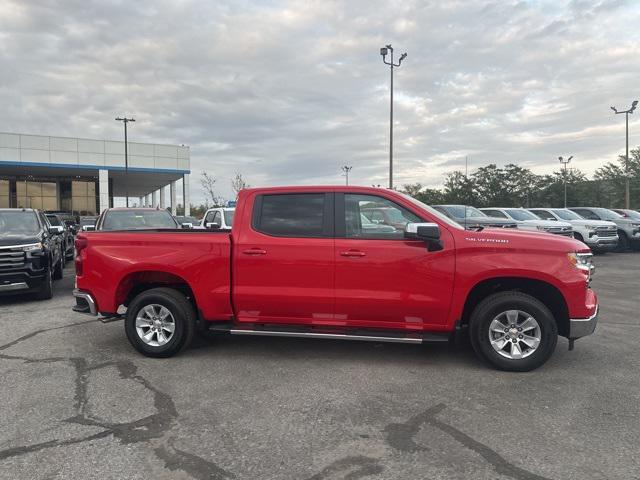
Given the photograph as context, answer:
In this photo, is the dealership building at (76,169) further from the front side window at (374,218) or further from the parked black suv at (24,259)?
the front side window at (374,218)

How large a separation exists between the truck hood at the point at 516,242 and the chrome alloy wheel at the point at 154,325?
3246 millimetres

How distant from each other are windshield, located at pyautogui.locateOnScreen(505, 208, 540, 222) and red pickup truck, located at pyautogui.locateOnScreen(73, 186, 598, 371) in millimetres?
15166

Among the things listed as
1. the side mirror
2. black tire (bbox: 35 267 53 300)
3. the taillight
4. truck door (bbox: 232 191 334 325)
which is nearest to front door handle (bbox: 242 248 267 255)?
truck door (bbox: 232 191 334 325)

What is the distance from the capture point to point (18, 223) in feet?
32.3

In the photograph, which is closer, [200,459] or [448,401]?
[200,459]

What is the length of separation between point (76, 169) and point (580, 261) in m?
38.6

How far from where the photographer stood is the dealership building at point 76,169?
3466 centimetres

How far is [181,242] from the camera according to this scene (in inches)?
209

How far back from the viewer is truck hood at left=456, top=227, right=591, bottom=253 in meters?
4.78

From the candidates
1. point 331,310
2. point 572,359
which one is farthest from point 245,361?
point 572,359

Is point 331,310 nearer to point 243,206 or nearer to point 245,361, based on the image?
point 245,361

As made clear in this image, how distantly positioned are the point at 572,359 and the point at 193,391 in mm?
4032

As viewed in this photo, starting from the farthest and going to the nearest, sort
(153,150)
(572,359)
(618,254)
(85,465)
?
(153,150) < (618,254) < (572,359) < (85,465)

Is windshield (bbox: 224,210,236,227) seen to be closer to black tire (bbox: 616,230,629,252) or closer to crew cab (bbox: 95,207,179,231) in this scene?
crew cab (bbox: 95,207,179,231)
